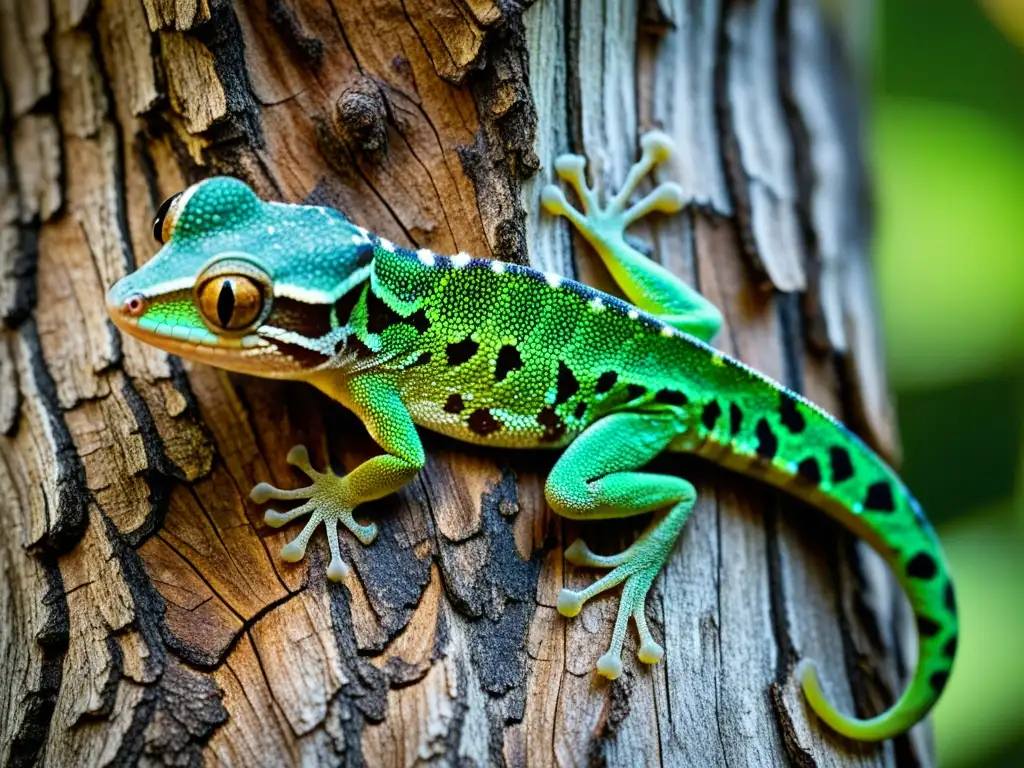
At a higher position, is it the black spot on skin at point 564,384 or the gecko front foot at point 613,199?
the gecko front foot at point 613,199

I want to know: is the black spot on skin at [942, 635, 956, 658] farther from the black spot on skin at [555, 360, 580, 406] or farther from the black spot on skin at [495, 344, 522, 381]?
the black spot on skin at [495, 344, 522, 381]

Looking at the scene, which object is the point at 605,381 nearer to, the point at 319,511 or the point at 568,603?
the point at 568,603

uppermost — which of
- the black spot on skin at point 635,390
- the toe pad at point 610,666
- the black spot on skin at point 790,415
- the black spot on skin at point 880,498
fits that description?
the black spot on skin at point 635,390

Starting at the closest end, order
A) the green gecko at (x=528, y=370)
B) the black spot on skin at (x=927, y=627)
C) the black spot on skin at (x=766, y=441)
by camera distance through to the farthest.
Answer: the green gecko at (x=528, y=370), the black spot on skin at (x=766, y=441), the black spot on skin at (x=927, y=627)

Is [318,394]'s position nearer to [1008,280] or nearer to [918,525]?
[918,525]

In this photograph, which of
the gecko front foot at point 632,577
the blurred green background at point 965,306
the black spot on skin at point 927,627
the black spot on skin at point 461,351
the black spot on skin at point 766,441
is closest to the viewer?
the gecko front foot at point 632,577

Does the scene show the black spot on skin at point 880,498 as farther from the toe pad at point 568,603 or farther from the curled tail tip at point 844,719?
the toe pad at point 568,603

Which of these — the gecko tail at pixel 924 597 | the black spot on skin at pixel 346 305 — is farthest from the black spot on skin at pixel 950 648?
the black spot on skin at pixel 346 305
